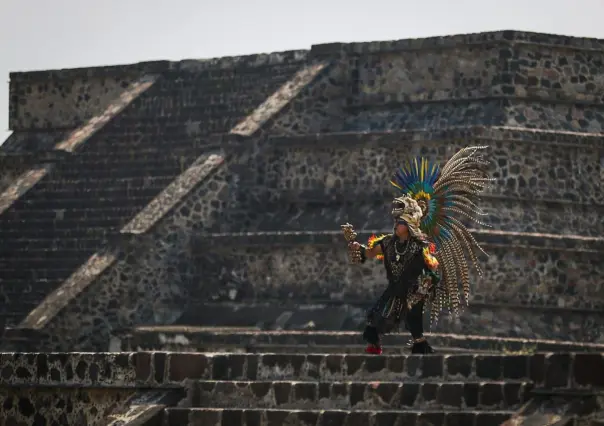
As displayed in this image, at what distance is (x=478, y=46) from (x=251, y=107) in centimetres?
420

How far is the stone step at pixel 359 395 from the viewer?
19.6 meters

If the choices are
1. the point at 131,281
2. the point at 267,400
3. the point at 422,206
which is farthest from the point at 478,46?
the point at 267,400

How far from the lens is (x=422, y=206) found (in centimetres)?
2338

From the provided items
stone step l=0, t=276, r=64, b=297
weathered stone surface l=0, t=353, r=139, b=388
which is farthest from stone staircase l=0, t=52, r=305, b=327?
weathered stone surface l=0, t=353, r=139, b=388

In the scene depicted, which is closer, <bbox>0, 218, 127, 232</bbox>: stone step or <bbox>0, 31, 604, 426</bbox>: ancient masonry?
<bbox>0, 31, 604, 426</bbox>: ancient masonry

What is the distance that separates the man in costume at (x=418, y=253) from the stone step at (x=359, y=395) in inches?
77.8

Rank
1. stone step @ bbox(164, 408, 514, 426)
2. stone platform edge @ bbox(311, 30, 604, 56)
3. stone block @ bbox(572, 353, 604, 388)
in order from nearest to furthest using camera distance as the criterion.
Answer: stone block @ bbox(572, 353, 604, 388) → stone step @ bbox(164, 408, 514, 426) → stone platform edge @ bbox(311, 30, 604, 56)

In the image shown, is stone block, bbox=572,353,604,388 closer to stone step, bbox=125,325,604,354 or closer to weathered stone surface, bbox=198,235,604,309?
stone step, bbox=125,325,604,354

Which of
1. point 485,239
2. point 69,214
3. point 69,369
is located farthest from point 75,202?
point 69,369

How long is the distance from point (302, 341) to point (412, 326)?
22.7 feet

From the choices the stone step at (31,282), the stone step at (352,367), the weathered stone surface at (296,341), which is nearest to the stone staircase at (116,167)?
the stone step at (31,282)

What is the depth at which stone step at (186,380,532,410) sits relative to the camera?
64.3 feet

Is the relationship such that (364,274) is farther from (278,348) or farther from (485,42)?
(485,42)

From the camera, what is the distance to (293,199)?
3341 centimetres
